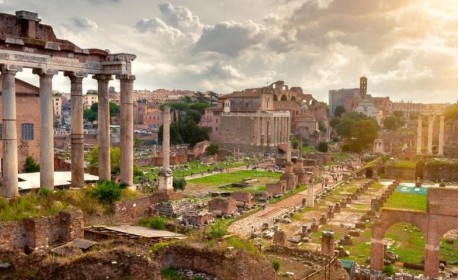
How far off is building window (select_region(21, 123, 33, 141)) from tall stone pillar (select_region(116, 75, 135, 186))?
1697cm

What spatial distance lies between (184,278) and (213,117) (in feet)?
224

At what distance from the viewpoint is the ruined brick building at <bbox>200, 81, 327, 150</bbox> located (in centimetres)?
7269

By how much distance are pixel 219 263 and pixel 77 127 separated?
25.8 feet

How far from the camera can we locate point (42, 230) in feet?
39.9

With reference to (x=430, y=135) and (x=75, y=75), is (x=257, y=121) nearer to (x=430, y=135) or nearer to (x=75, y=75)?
(x=430, y=135)

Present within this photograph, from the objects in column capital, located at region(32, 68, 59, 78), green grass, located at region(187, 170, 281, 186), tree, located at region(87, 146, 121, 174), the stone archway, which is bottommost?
green grass, located at region(187, 170, 281, 186)

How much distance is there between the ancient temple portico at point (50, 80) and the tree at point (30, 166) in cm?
1341

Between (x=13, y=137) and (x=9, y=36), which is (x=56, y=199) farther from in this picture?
Result: (x=9, y=36)

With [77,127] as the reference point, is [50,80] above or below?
above

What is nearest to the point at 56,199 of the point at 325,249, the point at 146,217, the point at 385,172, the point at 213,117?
the point at 146,217

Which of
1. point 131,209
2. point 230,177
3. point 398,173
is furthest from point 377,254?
point 398,173

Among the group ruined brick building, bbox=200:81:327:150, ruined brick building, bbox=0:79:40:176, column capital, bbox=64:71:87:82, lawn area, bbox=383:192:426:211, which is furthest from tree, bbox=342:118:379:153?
column capital, bbox=64:71:87:82

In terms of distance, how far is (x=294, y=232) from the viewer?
78.4 ft

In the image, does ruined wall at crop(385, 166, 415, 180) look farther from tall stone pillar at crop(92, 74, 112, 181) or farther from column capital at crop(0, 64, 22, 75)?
column capital at crop(0, 64, 22, 75)
